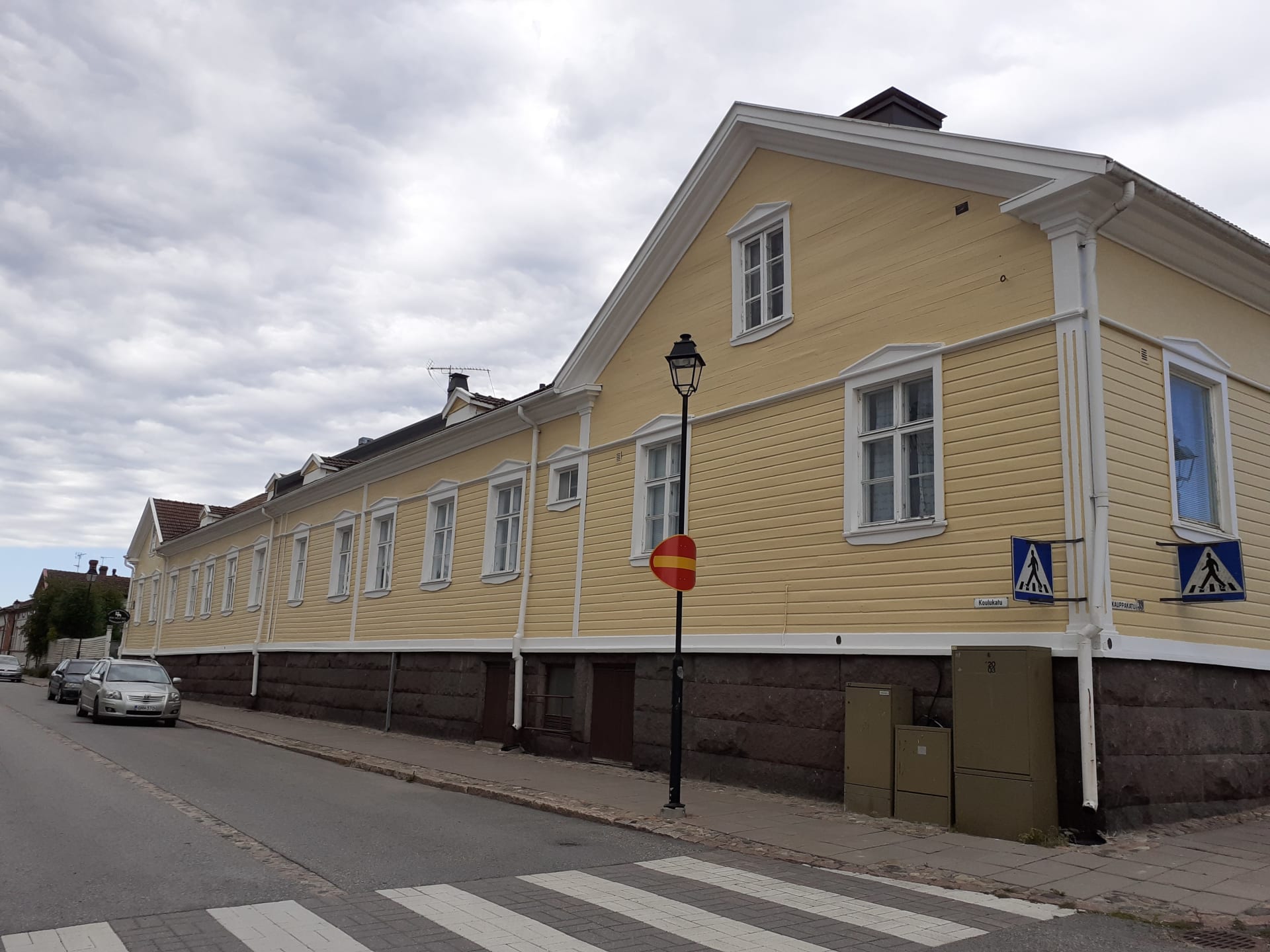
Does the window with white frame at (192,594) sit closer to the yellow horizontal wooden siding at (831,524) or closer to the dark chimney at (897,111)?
the yellow horizontal wooden siding at (831,524)

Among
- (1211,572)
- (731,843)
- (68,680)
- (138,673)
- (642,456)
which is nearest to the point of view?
(731,843)

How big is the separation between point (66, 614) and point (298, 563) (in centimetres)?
4523

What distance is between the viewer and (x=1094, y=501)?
9.33 metres

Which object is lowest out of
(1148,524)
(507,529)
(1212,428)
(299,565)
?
(1148,524)

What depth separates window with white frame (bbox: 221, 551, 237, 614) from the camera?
32.1 m

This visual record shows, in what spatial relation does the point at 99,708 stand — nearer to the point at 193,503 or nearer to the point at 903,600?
the point at 903,600

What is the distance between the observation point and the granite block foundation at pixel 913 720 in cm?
909

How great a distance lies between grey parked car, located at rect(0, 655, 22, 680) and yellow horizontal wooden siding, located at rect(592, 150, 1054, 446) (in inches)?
1966

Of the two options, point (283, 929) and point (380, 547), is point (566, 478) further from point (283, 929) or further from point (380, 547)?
point (283, 929)

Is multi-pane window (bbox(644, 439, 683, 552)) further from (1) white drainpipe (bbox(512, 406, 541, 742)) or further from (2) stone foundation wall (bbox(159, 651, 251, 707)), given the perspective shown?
(2) stone foundation wall (bbox(159, 651, 251, 707))

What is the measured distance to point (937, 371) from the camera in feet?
35.8

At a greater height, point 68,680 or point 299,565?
point 299,565

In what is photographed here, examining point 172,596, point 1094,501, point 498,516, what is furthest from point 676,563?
point 172,596

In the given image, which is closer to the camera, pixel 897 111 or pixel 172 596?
pixel 897 111
